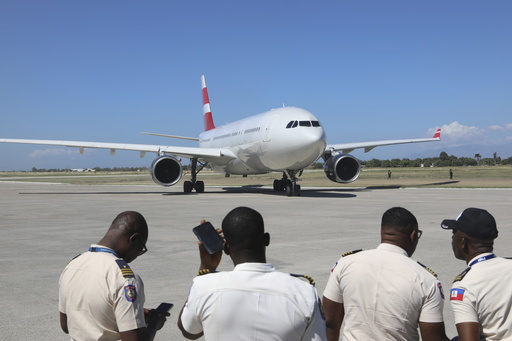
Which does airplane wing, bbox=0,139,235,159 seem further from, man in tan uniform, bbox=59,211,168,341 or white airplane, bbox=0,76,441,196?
man in tan uniform, bbox=59,211,168,341

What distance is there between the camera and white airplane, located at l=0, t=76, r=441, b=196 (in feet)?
68.1

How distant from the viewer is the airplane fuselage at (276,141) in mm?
20469

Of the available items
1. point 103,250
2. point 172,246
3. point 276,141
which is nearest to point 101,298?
point 103,250

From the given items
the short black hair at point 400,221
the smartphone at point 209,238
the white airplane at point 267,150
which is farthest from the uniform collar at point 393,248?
the white airplane at point 267,150

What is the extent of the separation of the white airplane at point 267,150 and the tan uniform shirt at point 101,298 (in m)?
17.7

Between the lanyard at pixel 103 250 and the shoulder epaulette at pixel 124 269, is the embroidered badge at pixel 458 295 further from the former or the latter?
the lanyard at pixel 103 250

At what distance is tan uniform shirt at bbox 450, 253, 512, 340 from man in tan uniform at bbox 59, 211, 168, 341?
1.49m

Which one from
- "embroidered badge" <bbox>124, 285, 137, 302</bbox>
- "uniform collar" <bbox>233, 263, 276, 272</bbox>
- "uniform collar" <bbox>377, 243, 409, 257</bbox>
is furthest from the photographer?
"uniform collar" <bbox>377, 243, 409, 257</bbox>

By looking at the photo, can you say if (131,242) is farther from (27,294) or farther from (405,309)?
(27,294)

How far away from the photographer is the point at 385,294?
277cm

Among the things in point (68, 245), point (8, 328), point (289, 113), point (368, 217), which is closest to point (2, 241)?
point (68, 245)

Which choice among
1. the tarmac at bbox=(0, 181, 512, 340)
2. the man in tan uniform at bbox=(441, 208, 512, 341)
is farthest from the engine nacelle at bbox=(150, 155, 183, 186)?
the man in tan uniform at bbox=(441, 208, 512, 341)

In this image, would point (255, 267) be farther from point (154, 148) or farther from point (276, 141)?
point (154, 148)

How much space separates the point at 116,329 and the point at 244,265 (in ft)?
2.82
